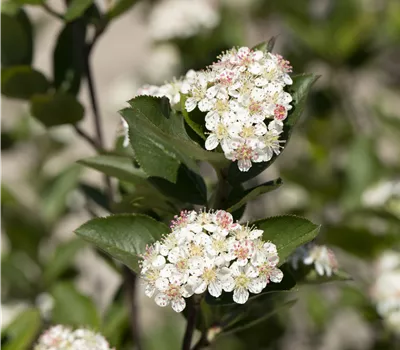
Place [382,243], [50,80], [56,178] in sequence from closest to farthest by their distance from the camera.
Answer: [50,80]
[382,243]
[56,178]

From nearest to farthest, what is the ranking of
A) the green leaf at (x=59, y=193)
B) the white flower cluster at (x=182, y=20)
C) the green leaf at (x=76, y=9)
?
the green leaf at (x=76, y=9)
the green leaf at (x=59, y=193)
the white flower cluster at (x=182, y=20)

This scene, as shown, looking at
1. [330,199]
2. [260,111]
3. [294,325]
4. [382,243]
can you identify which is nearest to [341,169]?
[330,199]

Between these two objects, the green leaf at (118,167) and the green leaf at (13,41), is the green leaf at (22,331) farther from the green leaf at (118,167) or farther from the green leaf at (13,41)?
the green leaf at (13,41)

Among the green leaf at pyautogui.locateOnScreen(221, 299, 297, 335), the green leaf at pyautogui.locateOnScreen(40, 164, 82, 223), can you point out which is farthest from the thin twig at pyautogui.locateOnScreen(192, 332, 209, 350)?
the green leaf at pyautogui.locateOnScreen(40, 164, 82, 223)

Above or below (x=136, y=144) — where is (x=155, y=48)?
below

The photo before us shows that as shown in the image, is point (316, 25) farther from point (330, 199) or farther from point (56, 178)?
point (56, 178)

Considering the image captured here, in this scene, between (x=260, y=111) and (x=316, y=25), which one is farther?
(x=316, y=25)

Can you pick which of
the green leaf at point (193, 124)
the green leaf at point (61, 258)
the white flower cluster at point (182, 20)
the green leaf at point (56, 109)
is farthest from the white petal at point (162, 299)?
the white flower cluster at point (182, 20)
